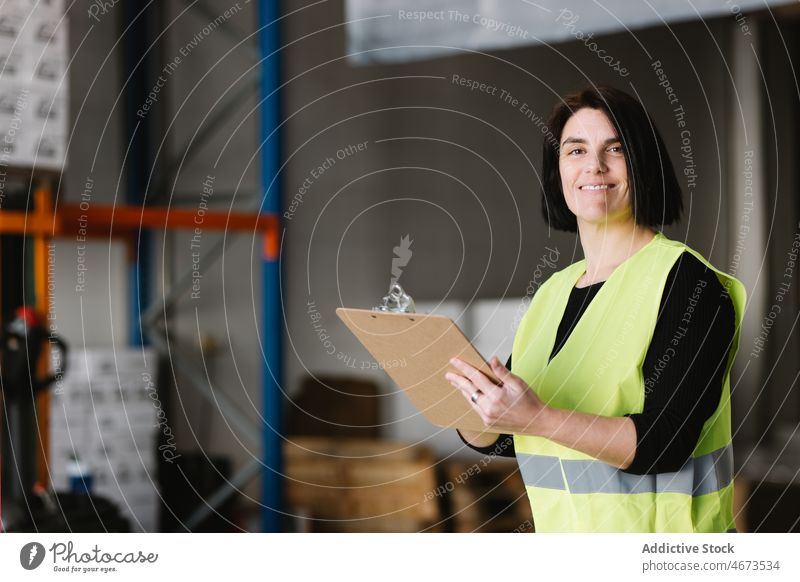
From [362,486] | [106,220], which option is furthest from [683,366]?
[362,486]

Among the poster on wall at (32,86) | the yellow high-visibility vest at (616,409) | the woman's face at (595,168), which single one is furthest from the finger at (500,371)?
the poster on wall at (32,86)

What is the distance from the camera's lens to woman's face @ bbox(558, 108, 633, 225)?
1413 mm

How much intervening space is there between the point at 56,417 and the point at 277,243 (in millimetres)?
942

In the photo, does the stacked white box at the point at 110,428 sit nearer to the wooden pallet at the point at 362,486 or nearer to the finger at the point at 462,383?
the wooden pallet at the point at 362,486

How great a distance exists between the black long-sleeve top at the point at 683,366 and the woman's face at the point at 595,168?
0.52ft

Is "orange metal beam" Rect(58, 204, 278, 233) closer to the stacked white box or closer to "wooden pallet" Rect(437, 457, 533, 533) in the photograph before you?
the stacked white box

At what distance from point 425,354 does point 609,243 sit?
37 centimetres

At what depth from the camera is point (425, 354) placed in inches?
53.1

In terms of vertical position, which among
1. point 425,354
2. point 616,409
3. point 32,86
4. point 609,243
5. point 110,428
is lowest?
point 110,428

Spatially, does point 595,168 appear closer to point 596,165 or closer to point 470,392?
point 596,165

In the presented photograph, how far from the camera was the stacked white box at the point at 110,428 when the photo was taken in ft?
9.45

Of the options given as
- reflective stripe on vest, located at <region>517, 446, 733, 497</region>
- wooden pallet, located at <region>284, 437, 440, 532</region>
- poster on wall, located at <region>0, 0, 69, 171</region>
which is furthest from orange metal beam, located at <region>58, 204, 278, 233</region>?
reflective stripe on vest, located at <region>517, 446, 733, 497</region>

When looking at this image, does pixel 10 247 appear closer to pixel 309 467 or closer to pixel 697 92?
pixel 309 467

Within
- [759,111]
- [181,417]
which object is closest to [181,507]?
[181,417]
